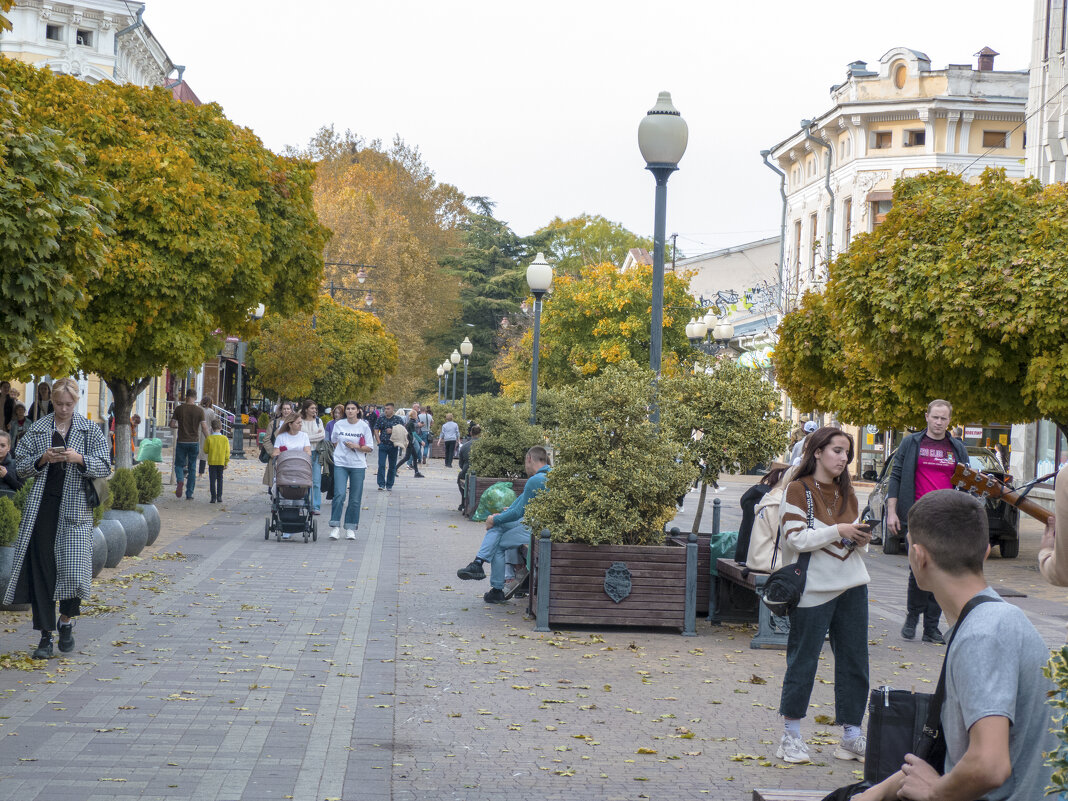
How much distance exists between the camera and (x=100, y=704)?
7.03 meters

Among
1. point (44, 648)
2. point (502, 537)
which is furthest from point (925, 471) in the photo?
point (44, 648)

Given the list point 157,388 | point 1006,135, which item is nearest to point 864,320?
point 1006,135

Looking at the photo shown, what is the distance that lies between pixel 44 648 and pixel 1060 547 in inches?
260

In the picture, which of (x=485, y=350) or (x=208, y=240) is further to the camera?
(x=485, y=350)

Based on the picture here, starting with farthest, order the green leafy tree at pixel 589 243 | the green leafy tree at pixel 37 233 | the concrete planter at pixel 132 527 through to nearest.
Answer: the green leafy tree at pixel 589 243 → the concrete planter at pixel 132 527 → the green leafy tree at pixel 37 233

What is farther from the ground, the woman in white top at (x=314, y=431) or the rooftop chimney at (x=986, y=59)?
the rooftop chimney at (x=986, y=59)

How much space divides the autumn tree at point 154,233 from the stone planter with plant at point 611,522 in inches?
331

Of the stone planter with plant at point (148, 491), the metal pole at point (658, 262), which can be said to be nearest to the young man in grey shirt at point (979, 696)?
the metal pole at point (658, 262)

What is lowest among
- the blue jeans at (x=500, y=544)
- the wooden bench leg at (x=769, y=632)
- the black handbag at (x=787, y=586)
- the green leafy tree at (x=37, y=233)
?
the wooden bench leg at (x=769, y=632)

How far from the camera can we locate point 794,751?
629cm

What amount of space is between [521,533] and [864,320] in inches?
344

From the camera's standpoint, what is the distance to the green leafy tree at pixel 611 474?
33.0ft

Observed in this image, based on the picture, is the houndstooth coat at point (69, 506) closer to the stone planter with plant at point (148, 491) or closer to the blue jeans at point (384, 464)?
the stone planter with plant at point (148, 491)

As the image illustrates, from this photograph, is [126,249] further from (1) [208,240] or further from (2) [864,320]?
(2) [864,320]
